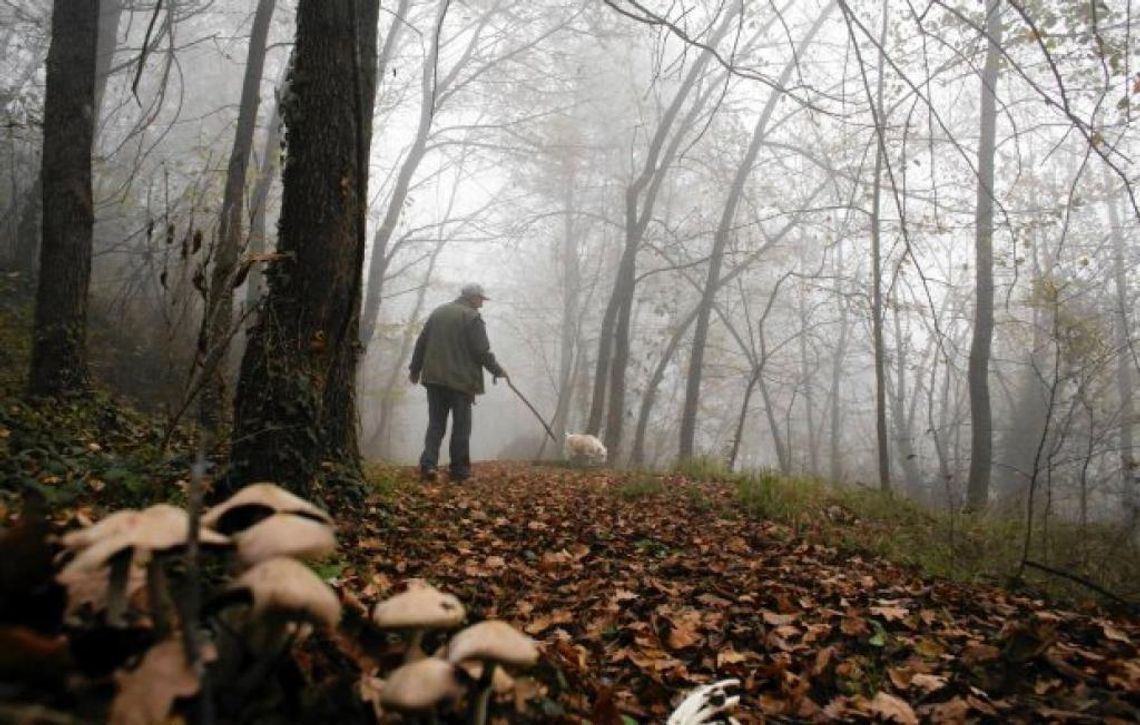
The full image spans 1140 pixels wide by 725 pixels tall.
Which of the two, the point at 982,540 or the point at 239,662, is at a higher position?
the point at 239,662

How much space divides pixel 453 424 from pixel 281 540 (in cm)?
713

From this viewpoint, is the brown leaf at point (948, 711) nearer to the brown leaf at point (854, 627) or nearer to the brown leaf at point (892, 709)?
the brown leaf at point (892, 709)

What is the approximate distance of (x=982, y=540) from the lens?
5.68 metres

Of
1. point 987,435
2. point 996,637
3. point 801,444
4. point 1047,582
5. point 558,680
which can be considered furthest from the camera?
point 801,444

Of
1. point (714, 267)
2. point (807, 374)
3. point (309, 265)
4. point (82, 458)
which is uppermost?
point (714, 267)

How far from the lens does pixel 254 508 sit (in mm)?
1651

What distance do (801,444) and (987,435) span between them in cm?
2280

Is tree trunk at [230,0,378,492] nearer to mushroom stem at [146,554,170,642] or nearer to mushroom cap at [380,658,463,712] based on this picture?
mushroom stem at [146,554,170,642]

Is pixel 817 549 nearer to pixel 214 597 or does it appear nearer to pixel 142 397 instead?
pixel 214 597

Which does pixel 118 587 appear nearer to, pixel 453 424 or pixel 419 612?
pixel 419 612

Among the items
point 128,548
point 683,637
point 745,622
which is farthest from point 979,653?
point 128,548

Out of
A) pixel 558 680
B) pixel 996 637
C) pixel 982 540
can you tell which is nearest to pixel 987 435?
pixel 982 540

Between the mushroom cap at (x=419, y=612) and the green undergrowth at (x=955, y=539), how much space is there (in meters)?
4.23

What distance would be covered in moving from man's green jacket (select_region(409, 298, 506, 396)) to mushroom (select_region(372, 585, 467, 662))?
21.9ft
